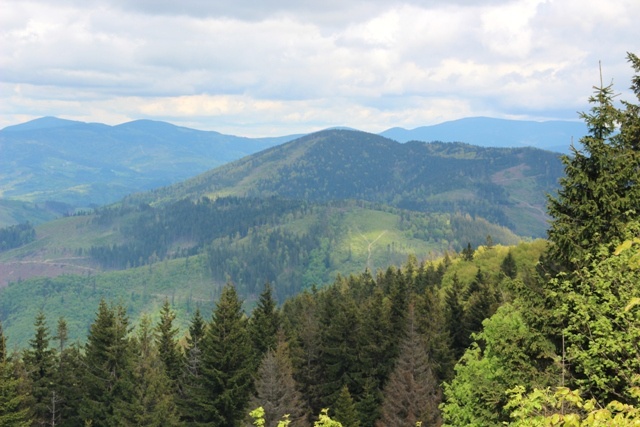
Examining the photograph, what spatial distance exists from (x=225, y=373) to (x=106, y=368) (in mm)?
12232

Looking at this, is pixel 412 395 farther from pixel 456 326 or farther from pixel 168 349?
pixel 168 349

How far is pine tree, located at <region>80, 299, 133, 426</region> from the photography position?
45.1 metres

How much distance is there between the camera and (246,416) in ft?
137

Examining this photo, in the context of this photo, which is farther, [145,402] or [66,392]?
[66,392]

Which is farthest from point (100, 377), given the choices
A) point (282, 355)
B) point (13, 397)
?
point (282, 355)

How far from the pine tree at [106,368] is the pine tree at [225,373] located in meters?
7.19

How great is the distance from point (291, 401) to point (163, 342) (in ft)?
83.0

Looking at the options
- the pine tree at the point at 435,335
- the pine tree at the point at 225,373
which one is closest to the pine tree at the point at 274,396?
the pine tree at the point at 225,373

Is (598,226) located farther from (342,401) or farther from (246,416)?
(246,416)

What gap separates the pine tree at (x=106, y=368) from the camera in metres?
45.1

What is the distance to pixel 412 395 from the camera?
41.2 m

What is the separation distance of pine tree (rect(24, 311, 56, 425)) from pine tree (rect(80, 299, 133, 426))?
3.57 m

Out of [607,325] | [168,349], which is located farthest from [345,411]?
[168,349]

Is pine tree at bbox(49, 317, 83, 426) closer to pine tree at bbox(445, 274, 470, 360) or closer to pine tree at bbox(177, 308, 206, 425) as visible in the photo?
pine tree at bbox(177, 308, 206, 425)
